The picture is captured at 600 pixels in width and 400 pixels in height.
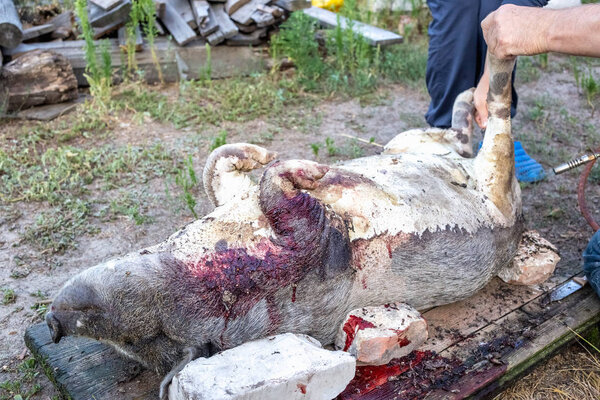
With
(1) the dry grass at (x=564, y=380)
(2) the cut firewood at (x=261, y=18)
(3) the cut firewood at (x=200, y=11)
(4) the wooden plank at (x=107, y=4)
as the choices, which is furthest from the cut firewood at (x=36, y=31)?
(1) the dry grass at (x=564, y=380)

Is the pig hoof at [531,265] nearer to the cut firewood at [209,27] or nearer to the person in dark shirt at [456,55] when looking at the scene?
the person in dark shirt at [456,55]

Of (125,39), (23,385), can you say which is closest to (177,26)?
(125,39)

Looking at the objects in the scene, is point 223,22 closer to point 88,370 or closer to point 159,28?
point 159,28

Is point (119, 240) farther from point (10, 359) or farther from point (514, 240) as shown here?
point (514, 240)

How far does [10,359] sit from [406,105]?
405 cm

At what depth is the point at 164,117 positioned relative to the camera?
5.10 meters

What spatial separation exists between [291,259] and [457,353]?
2.93 feet

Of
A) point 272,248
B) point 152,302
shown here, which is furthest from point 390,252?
point 152,302

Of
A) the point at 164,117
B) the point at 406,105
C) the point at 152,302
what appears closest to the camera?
the point at 152,302

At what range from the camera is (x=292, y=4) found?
602 cm

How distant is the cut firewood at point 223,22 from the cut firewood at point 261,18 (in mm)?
228

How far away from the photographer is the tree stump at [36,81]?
4.88 m

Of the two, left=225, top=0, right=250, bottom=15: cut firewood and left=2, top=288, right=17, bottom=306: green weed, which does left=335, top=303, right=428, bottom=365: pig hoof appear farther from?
left=225, top=0, right=250, bottom=15: cut firewood

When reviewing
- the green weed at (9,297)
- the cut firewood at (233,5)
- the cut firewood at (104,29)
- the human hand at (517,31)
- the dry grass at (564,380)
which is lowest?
the dry grass at (564,380)
